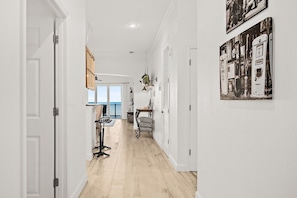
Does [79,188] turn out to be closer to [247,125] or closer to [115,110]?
[247,125]

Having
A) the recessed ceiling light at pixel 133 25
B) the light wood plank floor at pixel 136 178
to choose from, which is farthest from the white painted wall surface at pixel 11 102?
the recessed ceiling light at pixel 133 25

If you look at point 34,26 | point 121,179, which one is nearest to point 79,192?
point 121,179

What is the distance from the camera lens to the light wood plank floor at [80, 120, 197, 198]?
3.13 m

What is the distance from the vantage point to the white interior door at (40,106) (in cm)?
255

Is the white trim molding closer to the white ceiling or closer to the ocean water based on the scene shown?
the white ceiling

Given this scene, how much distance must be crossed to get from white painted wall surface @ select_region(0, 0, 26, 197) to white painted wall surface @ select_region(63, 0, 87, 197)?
3.74 feet

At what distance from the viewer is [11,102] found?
1.37 metres

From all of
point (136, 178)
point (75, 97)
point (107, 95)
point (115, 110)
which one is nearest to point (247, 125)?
point (75, 97)

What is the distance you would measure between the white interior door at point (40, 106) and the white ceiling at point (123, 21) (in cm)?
215

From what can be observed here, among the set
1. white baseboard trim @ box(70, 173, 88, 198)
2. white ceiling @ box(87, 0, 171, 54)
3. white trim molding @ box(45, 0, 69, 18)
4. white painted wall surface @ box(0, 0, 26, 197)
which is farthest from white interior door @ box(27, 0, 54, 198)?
white ceiling @ box(87, 0, 171, 54)

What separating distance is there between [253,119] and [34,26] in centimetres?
227

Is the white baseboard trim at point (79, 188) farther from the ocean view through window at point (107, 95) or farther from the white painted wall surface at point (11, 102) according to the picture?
the ocean view through window at point (107, 95)

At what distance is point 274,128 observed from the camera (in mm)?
1318

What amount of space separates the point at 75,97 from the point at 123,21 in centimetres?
314
